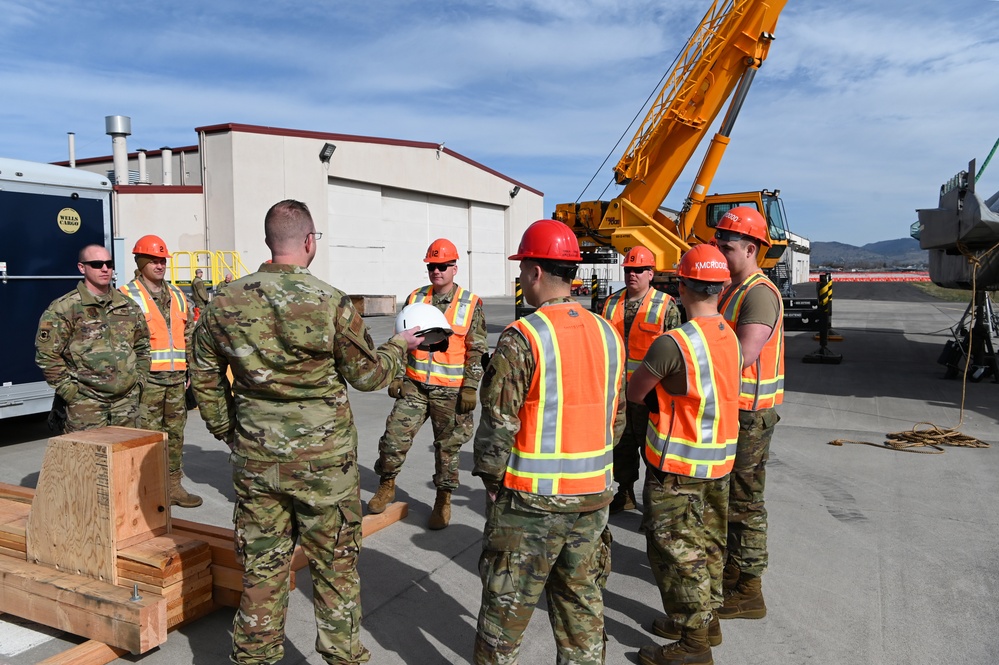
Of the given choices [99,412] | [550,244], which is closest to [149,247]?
[99,412]

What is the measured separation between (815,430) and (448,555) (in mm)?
5554

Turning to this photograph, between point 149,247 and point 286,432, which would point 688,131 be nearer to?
point 149,247

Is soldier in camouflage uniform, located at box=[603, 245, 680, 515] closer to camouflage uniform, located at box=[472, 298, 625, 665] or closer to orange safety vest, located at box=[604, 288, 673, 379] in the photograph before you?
orange safety vest, located at box=[604, 288, 673, 379]

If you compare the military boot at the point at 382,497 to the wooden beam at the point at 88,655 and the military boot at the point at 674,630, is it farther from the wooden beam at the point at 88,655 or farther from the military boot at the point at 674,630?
the military boot at the point at 674,630

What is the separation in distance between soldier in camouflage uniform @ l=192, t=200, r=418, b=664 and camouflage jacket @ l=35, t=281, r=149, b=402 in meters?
2.57

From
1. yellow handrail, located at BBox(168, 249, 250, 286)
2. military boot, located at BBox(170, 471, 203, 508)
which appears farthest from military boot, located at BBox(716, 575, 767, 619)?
yellow handrail, located at BBox(168, 249, 250, 286)

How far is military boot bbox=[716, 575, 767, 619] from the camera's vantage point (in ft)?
12.3

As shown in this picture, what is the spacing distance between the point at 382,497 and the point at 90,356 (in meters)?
2.35

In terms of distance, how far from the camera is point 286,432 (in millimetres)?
2822

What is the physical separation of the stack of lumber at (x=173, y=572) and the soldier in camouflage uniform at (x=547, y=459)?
1.69m

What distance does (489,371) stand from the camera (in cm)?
256

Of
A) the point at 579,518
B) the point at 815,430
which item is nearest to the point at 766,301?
the point at 579,518

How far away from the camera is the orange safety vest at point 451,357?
498cm

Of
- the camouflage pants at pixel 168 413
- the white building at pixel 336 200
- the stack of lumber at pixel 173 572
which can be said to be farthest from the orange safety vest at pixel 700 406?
the white building at pixel 336 200
